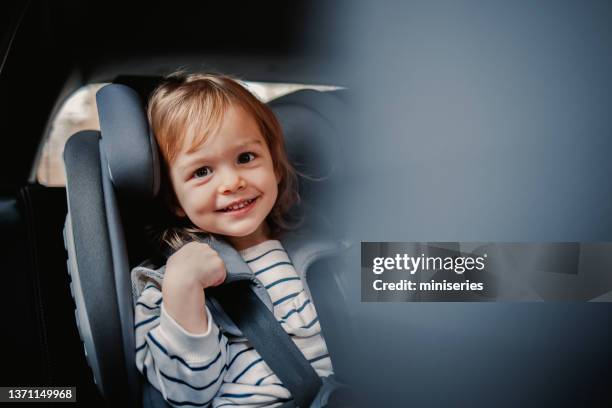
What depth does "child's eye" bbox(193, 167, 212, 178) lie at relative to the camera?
92cm

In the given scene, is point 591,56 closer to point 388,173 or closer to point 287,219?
point 388,173

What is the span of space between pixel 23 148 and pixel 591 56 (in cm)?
130

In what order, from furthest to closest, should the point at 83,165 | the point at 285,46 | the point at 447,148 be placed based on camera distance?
the point at 285,46 < the point at 447,148 < the point at 83,165

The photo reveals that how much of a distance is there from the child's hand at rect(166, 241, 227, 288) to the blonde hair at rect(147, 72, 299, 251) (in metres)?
0.08

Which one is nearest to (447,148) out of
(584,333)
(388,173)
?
(388,173)

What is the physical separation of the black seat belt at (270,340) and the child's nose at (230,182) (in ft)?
0.59

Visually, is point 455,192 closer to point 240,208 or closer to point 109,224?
point 240,208

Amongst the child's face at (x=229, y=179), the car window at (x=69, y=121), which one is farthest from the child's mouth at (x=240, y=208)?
the car window at (x=69, y=121)

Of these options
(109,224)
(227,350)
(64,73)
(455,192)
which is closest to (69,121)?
(64,73)

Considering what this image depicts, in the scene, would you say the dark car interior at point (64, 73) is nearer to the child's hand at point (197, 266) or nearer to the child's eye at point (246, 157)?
the child's hand at point (197, 266)

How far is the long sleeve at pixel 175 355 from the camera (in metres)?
0.86

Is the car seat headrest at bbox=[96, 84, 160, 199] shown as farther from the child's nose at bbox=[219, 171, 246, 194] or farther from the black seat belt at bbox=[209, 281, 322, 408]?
the black seat belt at bbox=[209, 281, 322, 408]

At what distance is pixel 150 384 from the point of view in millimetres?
914

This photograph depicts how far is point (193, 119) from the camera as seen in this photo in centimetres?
91
